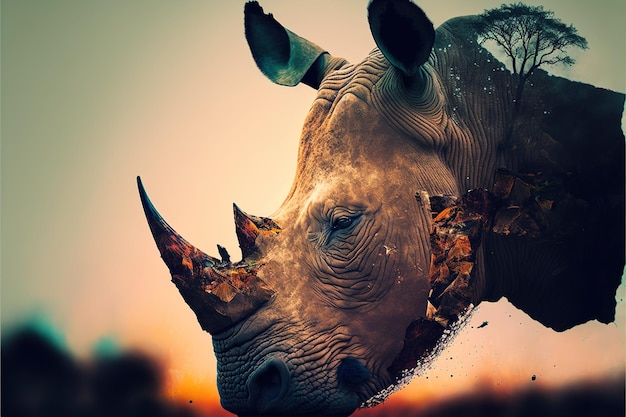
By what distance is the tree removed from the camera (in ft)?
11.2

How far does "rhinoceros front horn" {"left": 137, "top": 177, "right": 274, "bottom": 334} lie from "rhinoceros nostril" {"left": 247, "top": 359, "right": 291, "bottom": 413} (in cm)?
23

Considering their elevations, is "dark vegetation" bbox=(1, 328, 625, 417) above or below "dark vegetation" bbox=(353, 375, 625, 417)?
above

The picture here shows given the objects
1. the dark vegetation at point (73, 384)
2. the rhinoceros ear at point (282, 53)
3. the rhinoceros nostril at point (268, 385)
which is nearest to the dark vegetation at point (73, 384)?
the dark vegetation at point (73, 384)

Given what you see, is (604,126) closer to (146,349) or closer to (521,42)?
(521,42)

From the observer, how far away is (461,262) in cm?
307

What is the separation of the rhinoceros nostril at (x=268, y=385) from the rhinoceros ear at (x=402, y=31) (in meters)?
1.40

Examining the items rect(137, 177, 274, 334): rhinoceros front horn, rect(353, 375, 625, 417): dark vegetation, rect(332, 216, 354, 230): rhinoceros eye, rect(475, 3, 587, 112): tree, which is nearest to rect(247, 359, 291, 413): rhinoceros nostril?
rect(137, 177, 274, 334): rhinoceros front horn

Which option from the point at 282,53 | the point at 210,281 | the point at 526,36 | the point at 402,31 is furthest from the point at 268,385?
the point at 526,36

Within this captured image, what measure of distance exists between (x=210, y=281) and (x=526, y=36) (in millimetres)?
2025

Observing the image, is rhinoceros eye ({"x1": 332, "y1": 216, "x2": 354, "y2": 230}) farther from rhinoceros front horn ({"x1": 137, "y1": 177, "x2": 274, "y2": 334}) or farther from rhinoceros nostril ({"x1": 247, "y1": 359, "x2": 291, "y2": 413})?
rhinoceros nostril ({"x1": 247, "y1": 359, "x2": 291, "y2": 413})

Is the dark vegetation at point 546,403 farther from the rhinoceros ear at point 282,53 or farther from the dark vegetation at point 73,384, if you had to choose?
the rhinoceros ear at point 282,53

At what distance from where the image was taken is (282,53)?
3.59 metres

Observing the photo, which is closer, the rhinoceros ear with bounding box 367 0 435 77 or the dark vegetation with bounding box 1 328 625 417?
the rhinoceros ear with bounding box 367 0 435 77

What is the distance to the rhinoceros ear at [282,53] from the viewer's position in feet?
11.6
